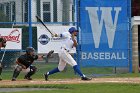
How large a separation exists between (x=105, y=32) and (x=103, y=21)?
460 mm

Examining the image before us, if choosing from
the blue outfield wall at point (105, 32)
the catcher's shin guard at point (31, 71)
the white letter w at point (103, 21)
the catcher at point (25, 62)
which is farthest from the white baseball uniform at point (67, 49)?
the white letter w at point (103, 21)

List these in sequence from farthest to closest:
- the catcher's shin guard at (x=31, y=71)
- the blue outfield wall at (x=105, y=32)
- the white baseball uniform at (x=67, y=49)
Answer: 1. the blue outfield wall at (x=105, y=32)
2. the catcher's shin guard at (x=31, y=71)
3. the white baseball uniform at (x=67, y=49)

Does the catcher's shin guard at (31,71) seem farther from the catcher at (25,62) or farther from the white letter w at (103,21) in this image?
the white letter w at (103,21)

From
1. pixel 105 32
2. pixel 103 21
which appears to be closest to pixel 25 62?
pixel 105 32

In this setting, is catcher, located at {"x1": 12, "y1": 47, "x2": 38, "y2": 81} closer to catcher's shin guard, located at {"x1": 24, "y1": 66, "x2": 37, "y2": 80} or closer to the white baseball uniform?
catcher's shin guard, located at {"x1": 24, "y1": 66, "x2": 37, "y2": 80}

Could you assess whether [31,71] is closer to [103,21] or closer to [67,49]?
[67,49]

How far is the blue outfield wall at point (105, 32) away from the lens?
21.3 meters

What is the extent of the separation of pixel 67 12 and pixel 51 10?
0.69m

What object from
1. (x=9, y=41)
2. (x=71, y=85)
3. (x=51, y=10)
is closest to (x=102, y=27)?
(x=51, y=10)

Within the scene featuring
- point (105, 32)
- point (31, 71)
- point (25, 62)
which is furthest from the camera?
point (105, 32)

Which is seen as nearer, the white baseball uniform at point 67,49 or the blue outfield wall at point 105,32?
the white baseball uniform at point 67,49

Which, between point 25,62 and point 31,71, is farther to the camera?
Answer: point 31,71

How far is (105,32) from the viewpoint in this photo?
70.2ft

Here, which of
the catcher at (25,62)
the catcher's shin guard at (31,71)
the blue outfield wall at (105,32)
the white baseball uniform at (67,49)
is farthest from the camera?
the blue outfield wall at (105,32)
